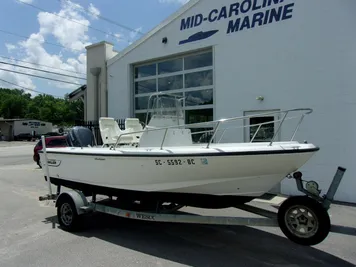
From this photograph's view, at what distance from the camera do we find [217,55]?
358 inches

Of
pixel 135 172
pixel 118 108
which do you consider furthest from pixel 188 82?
pixel 135 172

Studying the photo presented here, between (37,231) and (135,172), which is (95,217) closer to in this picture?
(37,231)

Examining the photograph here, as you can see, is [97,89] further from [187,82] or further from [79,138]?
[79,138]

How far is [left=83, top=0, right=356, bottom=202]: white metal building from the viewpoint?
7152mm

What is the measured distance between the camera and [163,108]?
604cm

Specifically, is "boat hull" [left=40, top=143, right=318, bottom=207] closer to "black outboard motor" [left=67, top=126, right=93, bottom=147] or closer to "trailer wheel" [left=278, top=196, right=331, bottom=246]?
"trailer wheel" [left=278, top=196, right=331, bottom=246]

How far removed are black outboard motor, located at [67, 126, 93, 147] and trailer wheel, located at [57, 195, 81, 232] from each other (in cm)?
121

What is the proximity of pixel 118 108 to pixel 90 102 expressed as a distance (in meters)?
1.82

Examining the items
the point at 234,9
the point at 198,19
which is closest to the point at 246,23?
the point at 234,9

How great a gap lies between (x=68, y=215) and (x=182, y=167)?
250cm

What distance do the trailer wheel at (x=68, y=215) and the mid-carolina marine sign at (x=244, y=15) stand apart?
20.7 ft

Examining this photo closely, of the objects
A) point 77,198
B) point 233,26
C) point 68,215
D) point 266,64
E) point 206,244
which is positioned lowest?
point 206,244

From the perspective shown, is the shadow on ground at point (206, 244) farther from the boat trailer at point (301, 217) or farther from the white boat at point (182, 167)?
the white boat at point (182, 167)

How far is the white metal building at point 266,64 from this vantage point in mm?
7152
